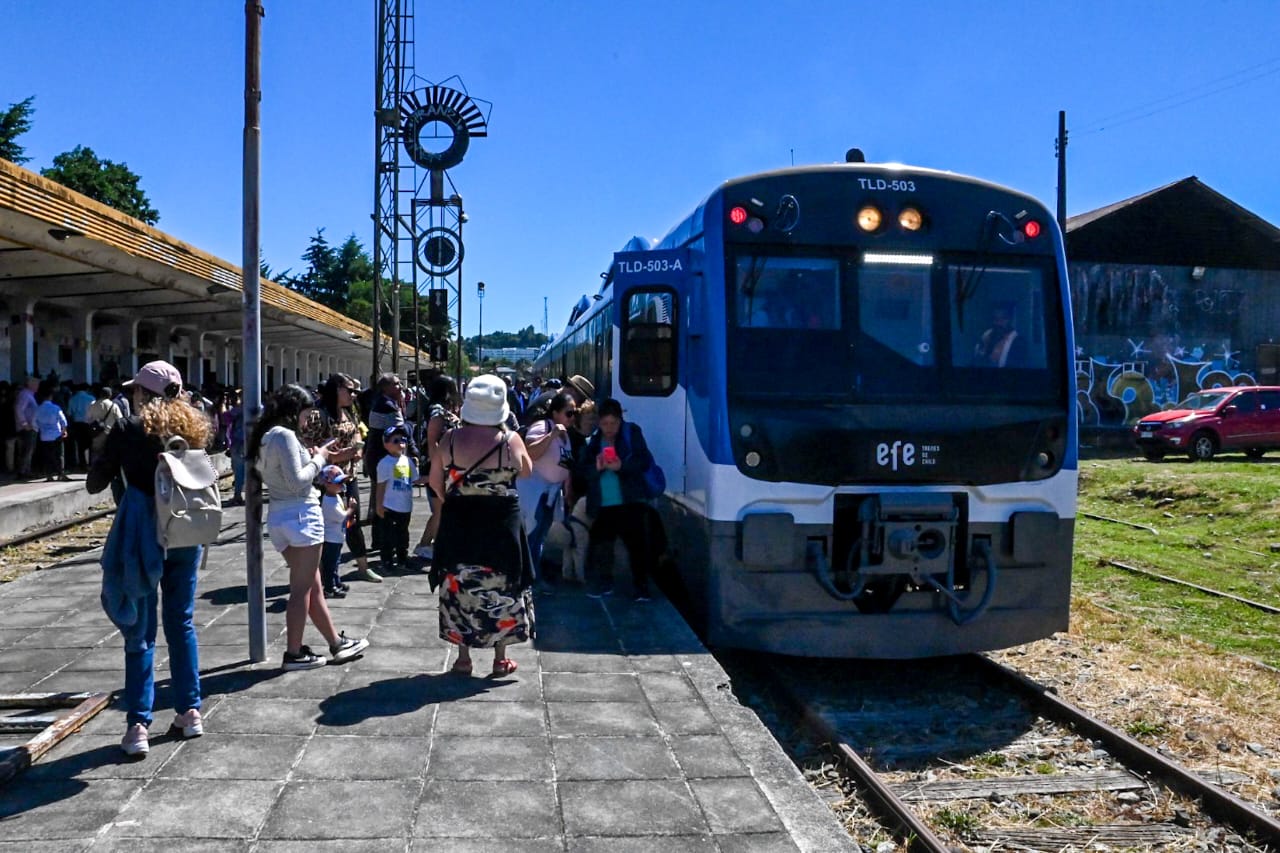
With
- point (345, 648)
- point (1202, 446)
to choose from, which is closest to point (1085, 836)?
point (345, 648)

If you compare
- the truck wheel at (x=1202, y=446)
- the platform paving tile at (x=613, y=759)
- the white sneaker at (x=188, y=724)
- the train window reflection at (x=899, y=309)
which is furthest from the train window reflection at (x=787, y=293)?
the truck wheel at (x=1202, y=446)

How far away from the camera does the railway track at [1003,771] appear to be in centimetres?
470

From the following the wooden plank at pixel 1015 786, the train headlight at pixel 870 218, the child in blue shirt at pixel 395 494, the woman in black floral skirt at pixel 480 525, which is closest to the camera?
the wooden plank at pixel 1015 786

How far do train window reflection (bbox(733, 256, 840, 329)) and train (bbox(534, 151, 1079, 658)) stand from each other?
0.01 meters

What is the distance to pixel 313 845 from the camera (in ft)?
12.5

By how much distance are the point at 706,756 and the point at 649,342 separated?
3.66m

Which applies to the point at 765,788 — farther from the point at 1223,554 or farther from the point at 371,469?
the point at 1223,554

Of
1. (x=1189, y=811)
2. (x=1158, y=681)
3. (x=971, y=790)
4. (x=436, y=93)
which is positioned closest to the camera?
(x=1189, y=811)

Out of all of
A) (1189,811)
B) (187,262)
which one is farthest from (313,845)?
(187,262)

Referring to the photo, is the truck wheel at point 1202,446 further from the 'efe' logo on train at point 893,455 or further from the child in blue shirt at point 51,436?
the child in blue shirt at point 51,436

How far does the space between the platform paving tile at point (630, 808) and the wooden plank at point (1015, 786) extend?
1419 mm

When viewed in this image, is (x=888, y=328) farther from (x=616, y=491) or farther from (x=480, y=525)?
(x=480, y=525)

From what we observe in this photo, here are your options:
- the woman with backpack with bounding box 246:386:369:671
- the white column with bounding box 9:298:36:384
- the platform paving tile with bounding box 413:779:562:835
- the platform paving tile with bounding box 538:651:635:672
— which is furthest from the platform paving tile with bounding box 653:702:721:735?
the white column with bounding box 9:298:36:384

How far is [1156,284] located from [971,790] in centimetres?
3081
